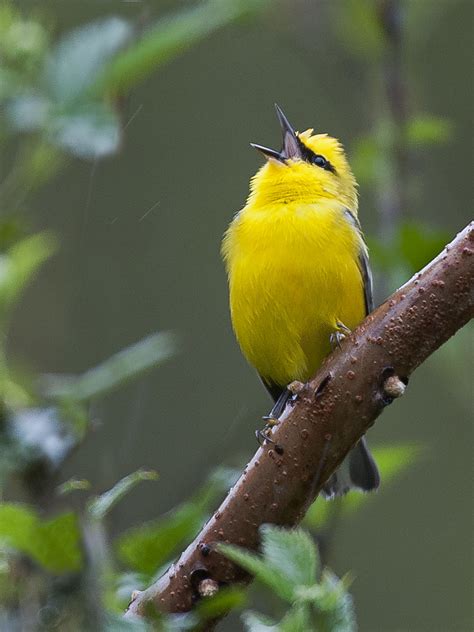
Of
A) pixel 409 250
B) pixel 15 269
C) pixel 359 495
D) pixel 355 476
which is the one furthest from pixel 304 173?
pixel 15 269

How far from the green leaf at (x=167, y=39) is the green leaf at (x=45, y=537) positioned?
126 centimetres

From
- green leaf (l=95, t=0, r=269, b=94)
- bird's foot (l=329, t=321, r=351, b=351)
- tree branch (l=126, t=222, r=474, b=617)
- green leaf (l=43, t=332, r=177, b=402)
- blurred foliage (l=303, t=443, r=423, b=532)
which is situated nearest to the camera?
tree branch (l=126, t=222, r=474, b=617)

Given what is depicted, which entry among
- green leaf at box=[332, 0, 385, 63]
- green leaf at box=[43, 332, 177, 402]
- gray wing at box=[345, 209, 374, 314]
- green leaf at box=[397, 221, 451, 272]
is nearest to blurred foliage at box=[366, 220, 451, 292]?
green leaf at box=[397, 221, 451, 272]

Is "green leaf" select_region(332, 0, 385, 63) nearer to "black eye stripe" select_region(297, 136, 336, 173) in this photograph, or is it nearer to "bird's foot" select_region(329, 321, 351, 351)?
"black eye stripe" select_region(297, 136, 336, 173)

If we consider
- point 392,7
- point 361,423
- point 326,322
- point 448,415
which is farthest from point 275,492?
point 448,415

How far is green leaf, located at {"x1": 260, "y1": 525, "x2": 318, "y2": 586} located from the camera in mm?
1444

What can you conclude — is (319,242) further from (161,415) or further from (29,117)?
(161,415)

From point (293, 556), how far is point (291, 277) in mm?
2418

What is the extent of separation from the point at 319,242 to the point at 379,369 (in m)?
1.75

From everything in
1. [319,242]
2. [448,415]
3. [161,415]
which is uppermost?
[319,242]

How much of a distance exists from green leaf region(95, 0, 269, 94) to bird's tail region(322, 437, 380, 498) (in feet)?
3.57

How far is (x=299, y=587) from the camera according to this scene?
1.43 m

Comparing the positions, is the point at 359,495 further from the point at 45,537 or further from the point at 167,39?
the point at 45,537

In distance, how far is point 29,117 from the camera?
265 centimetres
